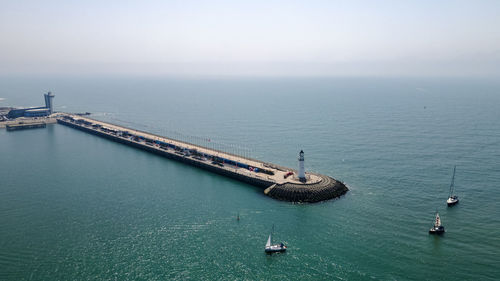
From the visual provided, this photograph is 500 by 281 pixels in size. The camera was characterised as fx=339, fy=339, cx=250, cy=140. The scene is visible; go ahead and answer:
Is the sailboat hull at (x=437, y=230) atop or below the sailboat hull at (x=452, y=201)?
below

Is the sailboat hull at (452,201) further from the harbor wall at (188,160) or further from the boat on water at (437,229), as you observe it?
the harbor wall at (188,160)

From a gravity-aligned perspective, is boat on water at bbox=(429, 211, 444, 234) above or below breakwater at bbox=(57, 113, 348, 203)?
below

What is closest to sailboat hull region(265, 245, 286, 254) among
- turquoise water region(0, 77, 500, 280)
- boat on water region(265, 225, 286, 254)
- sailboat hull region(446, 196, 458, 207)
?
boat on water region(265, 225, 286, 254)

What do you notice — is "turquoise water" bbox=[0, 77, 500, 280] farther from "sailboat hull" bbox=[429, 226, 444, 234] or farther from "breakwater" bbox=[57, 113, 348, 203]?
"breakwater" bbox=[57, 113, 348, 203]

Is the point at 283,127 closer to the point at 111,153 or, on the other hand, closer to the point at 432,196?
the point at 111,153

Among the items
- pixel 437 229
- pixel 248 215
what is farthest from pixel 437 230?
pixel 248 215

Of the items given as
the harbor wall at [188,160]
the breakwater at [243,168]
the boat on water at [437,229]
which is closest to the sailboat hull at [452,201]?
the boat on water at [437,229]

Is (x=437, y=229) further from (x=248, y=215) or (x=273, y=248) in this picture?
(x=248, y=215)

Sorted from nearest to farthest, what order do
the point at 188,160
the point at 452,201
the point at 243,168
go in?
the point at 452,201
the point at 243,168
the point at 188,160
